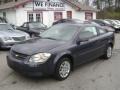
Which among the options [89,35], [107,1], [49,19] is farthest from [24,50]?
[107,1]

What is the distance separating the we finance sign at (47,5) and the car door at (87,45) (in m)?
14.3

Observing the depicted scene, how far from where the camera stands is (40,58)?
4.97 meters

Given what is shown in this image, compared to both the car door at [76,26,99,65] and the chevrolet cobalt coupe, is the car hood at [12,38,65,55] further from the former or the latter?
the car door at [76,26,99,65]

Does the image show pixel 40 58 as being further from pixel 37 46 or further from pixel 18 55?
pixel 18 55

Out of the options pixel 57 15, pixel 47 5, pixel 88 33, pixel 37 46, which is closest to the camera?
pixel 37 46

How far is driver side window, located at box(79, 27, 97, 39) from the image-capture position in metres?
6.09

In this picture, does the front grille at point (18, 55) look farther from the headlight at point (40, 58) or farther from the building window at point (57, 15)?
the building window at point (57, 15)

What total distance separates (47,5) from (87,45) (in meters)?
15.6

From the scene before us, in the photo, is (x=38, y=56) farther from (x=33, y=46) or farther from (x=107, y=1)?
(x=107, y=1)

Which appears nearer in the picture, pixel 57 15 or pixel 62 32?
pixel 62 32

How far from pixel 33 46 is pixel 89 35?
2018 mm

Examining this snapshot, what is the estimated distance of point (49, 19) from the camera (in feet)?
70.6

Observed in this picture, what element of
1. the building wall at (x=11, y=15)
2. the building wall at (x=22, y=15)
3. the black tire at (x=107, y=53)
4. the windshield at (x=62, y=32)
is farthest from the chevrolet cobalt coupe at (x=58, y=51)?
the building wall at (x=11, y=15)

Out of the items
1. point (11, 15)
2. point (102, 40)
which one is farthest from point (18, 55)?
point (11, 15)
